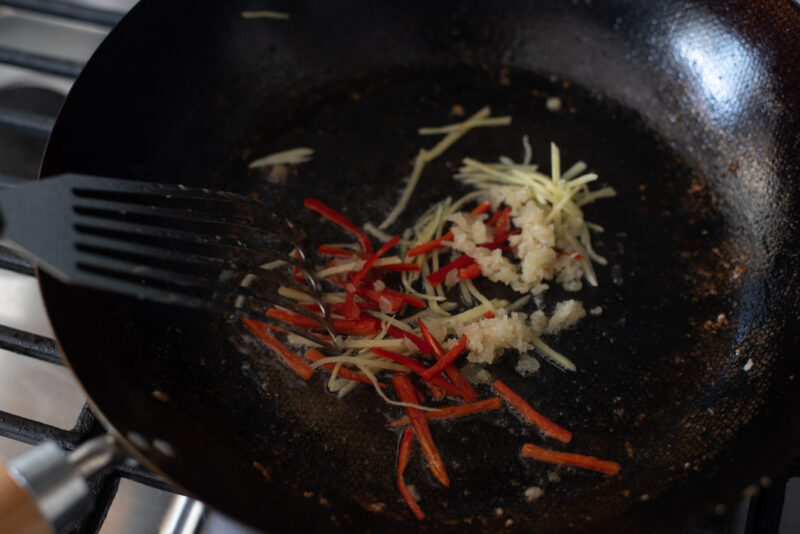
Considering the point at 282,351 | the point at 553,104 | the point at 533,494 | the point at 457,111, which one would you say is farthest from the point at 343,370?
the point at 553,104

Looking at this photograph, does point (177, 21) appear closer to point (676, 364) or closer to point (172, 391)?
point (172, 391)

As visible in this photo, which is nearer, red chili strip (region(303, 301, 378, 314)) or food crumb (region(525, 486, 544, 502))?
food crumb (region(525, 486, 544, 502))

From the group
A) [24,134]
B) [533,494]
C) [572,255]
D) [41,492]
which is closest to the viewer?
[41,492]

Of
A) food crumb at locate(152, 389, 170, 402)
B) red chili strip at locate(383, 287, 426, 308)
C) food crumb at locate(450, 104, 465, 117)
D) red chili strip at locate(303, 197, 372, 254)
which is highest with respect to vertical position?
food crumb at locate(450, 104, 465, 117)

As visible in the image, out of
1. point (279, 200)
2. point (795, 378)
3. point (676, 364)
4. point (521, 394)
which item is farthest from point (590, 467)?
point (279, 200)

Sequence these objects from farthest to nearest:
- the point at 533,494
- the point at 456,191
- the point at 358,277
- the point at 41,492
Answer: the point at 456,191
the point at 358,277
the point at 533,494
the point at 41,492

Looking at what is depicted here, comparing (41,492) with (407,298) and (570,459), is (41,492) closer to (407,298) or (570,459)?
(407,298)

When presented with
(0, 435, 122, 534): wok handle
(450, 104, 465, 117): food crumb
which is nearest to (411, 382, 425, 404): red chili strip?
(0, 435, 122, 534): wok handle

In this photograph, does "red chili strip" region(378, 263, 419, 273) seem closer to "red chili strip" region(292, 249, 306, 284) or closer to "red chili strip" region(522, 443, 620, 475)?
"red chili strip" region(292, 249, 306, 284)

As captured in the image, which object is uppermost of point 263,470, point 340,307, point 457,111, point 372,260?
point 457,111
